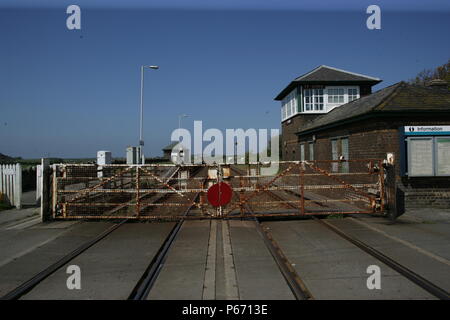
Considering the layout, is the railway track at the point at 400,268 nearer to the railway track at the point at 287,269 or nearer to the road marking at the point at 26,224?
the railway track at the point at 287,269

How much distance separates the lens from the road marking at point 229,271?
4.33 meters

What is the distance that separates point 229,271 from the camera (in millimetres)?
5227

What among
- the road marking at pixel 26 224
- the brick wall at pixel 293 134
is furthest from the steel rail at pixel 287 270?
the brick wall at pixel 293 134

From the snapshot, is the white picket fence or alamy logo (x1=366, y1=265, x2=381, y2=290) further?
the white picket fence

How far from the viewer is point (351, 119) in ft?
45.3

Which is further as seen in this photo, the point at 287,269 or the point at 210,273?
the point at 287,269

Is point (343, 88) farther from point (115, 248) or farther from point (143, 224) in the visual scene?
point (115, 248)

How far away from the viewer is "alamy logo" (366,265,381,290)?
4562 millimetres

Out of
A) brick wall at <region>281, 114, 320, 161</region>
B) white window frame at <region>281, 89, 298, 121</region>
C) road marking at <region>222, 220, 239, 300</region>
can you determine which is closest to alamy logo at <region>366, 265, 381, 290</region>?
road marking at <region>222, 220, 239, 300</region>

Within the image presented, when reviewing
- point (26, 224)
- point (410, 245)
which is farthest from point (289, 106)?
point (26, 224)

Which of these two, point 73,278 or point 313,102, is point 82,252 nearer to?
point 73,278

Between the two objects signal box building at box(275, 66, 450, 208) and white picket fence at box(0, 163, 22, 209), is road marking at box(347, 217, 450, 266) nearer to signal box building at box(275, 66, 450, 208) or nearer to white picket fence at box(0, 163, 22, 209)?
signal box building at box(275, 66, 450, 208)

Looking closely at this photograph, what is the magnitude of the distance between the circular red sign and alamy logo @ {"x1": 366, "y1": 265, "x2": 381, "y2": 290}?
4.40m

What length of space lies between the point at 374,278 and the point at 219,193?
4843 millimetres
